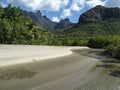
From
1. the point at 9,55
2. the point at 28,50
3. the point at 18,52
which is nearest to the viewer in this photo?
the point at 9,55

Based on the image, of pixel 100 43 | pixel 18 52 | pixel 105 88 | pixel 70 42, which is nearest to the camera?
pixel 105 88

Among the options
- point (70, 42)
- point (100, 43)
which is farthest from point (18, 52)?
point (70, 42)

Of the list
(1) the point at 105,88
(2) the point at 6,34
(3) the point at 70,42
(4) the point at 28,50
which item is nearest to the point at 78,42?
(3) the point at 70,42

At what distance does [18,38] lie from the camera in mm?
72125

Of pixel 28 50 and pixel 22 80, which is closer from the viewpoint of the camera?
pixel 22 80

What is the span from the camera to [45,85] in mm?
14359

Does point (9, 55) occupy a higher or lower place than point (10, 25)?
lower

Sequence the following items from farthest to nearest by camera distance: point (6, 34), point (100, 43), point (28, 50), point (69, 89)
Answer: point (100, 43) → point (6, 34) → point (28, 50) → point (69, 89)

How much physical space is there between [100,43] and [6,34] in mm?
59276

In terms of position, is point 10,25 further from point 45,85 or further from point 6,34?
point 45,85

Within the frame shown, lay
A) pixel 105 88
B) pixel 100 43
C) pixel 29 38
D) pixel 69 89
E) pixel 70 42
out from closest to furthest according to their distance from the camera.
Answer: pixel 69 89, pixel 105 88, pixel 29 38, pixel 100 43, pixel 70 42

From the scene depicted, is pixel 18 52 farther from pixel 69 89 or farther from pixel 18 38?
pixel 18 38

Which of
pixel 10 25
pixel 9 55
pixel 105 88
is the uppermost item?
pixel 10 25

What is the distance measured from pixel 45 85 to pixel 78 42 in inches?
4564
